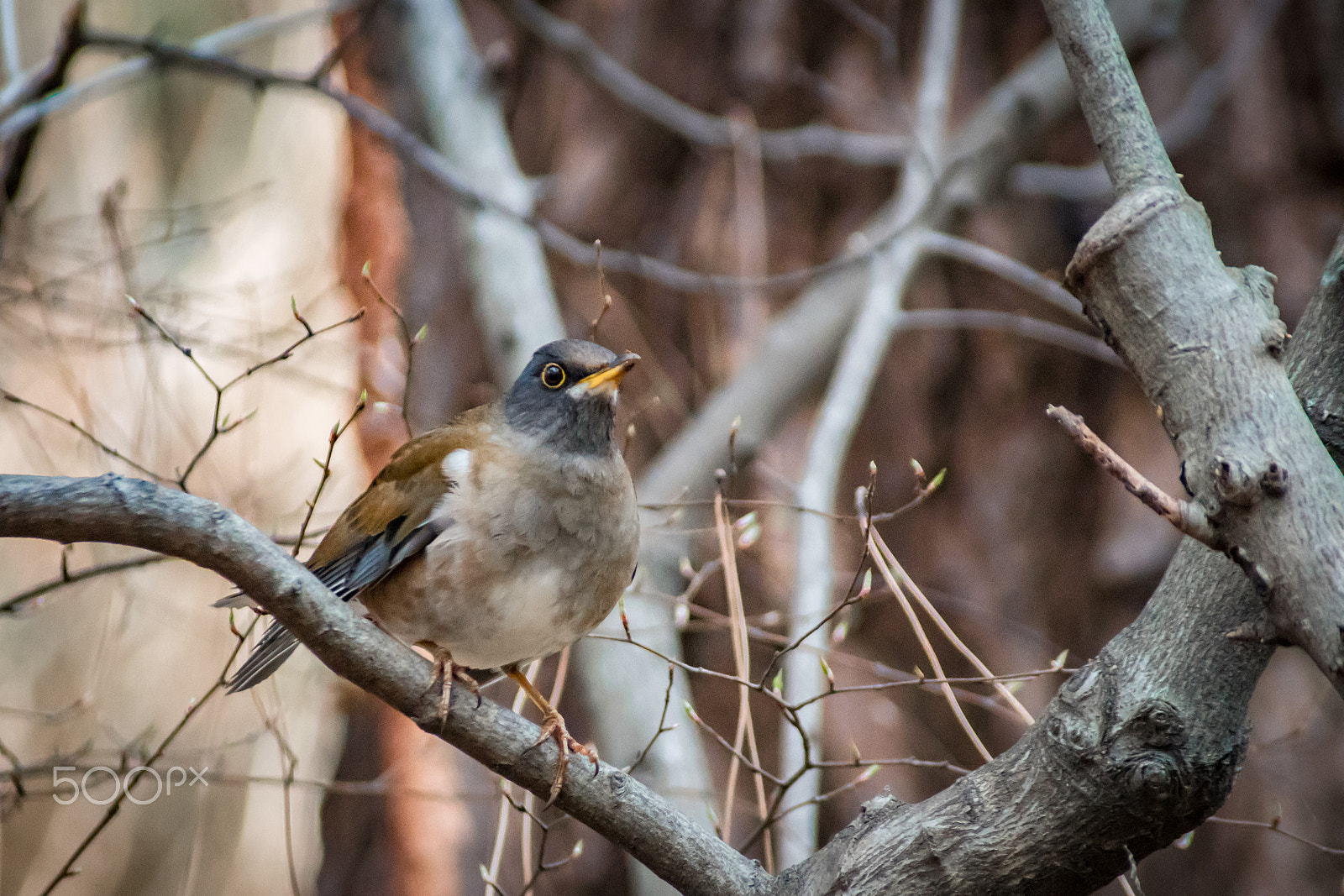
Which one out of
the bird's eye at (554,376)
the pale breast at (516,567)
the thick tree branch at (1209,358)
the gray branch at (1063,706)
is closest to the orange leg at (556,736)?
the pale breast at (516,567)

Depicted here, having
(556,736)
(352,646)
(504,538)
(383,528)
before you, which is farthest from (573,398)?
(352,646)

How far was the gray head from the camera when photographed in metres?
3.26

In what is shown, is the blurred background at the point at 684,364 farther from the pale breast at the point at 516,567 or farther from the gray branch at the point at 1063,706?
the gray branch at the point at 1063,706

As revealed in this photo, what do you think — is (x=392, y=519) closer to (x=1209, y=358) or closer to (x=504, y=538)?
(x=504, y=538)

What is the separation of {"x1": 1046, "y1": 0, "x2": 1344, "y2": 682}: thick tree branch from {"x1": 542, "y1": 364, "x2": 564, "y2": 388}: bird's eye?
170cm

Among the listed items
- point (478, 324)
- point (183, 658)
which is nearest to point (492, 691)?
point (183, 658)

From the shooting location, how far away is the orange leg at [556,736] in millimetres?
2396

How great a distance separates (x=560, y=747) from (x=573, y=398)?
1187 millimetres

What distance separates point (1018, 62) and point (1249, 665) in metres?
5.17

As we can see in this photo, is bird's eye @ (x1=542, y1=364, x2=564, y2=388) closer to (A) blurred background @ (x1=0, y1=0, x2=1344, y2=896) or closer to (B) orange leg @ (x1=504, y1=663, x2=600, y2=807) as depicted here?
(B) orange leg @ (x1=504, y1=663, x2=600, y2=807)

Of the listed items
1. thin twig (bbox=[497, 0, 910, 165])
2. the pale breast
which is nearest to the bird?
the pale breast

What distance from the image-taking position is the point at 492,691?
5.85 metres

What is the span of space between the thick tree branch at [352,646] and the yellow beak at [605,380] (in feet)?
3.86

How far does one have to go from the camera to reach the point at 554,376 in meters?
3.39
